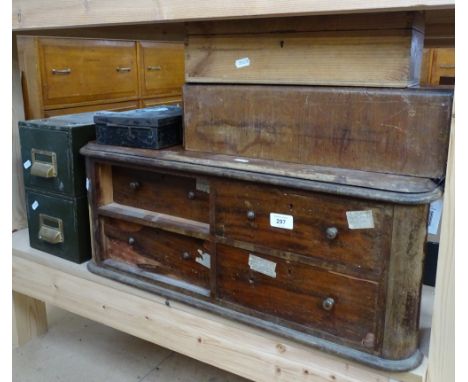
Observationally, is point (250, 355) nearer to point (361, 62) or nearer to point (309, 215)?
point (309, 215)

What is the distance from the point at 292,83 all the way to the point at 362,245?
33 cm

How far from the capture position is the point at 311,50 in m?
0.89

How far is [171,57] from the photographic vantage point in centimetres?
303

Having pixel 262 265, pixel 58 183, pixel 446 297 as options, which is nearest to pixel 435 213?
pixel 446 297

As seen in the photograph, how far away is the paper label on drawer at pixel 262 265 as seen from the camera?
95cm

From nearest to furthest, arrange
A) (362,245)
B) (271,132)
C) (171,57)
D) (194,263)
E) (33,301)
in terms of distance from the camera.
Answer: (362,245) → (271,132) → (194,263) → (33,301) → (171,57)

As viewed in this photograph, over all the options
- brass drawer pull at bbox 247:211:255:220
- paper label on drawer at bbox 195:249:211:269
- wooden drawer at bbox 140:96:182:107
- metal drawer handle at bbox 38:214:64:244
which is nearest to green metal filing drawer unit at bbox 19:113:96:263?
metal drawer handle at bbox 38:214:64:244

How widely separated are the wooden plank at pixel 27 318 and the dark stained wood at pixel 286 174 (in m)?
0.69

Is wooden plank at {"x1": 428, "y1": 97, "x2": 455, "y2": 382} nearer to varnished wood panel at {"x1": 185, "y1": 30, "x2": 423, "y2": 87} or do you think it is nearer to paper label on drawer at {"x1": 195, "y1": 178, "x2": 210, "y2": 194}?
varnished wood panel at {"x1": 185, "y1": 30, "x2": 423, "y2": 87}

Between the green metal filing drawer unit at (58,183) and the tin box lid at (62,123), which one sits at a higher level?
the tin box lid at (62,123)

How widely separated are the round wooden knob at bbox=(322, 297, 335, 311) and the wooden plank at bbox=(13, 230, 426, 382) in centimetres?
10

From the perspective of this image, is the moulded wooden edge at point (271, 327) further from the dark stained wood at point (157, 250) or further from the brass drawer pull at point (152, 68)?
the brass drawer pull at point (152, 68)

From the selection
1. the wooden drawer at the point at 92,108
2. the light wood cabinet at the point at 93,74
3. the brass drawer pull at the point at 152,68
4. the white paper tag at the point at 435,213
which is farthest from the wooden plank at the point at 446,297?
the brass drawer pull at the point at 152,68
